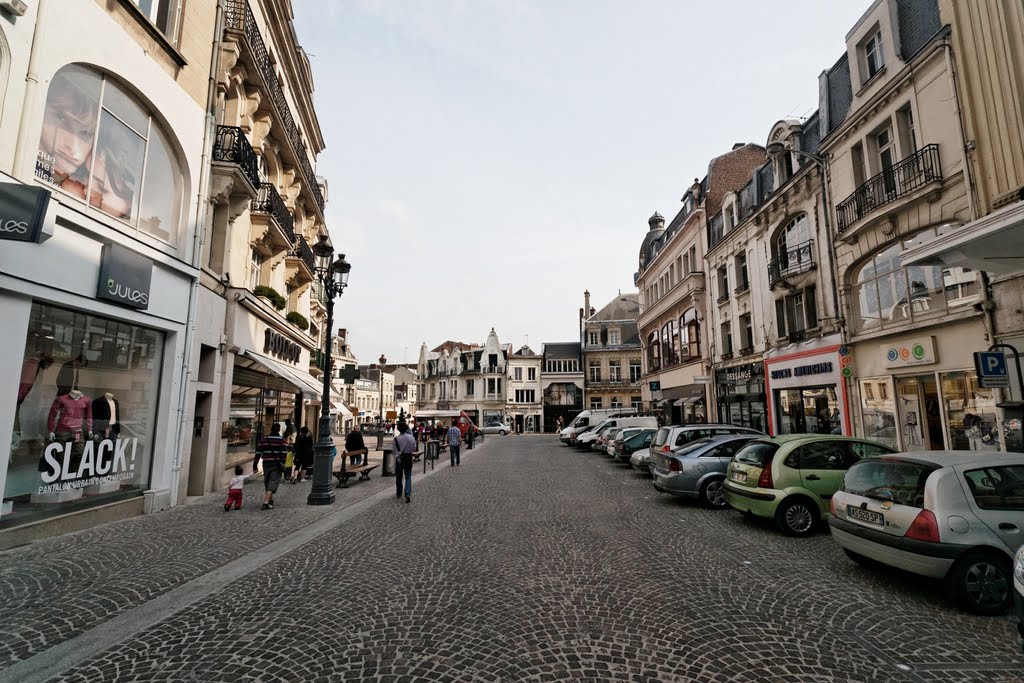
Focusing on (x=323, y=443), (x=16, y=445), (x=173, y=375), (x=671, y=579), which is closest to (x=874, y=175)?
(x=671, y=579)

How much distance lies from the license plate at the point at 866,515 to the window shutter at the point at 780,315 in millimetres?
15539

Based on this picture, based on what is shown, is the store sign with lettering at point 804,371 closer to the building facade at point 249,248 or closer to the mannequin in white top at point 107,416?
the building facade at point 249,248

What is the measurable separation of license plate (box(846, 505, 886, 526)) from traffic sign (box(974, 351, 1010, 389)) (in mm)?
5623

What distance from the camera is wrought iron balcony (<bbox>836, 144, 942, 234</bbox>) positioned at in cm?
1188

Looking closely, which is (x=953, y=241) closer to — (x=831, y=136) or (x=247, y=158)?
(x=831, y=136)

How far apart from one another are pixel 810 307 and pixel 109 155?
20.5 m

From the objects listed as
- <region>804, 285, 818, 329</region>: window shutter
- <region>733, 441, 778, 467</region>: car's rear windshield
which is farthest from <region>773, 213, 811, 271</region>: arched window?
<region>733, 441, 778, 467</region>: car's rear windshield

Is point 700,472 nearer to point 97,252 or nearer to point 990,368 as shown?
point 990,368

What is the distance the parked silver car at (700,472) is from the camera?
1022 centimetres

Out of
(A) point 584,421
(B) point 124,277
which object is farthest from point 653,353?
(B) point 124,277

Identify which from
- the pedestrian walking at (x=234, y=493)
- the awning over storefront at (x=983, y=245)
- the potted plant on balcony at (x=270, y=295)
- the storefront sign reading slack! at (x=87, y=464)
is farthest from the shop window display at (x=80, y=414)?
the awning over storefront at (x=983, y=245)

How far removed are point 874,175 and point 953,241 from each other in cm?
873

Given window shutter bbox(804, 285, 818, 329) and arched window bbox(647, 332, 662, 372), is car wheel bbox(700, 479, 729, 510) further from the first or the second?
arched window bbox(647, 332, 662, 372)

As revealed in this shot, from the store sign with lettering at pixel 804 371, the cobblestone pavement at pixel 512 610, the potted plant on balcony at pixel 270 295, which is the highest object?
the potted plant on balcony at pixel 270 295
